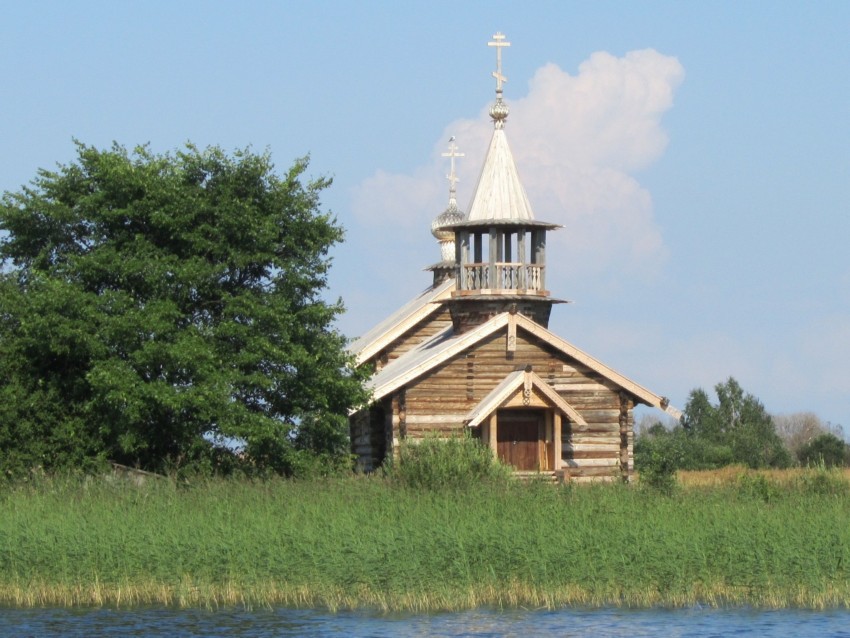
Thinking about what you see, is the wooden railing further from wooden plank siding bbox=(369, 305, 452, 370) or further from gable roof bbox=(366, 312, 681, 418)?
wooden plank siding bbox=(369, 305, 452, 370)

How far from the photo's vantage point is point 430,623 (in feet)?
70.9

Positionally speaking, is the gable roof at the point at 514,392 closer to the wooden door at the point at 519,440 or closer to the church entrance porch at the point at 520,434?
the church entrance porch at the point at 520,434

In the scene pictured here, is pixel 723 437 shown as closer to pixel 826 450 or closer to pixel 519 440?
pixel 826 450

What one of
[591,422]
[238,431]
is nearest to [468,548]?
[238,431]

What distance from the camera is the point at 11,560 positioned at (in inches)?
952

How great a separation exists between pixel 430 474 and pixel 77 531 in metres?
Answer: 8.24

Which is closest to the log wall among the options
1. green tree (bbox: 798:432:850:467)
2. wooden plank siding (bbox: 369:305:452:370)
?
wooden plank siding (bbox: 369:305:452:370)

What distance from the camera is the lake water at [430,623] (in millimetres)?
20922

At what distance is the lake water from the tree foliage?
28809mm

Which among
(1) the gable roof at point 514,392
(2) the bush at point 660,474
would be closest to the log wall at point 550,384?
(1) the gable roof at point 514,392

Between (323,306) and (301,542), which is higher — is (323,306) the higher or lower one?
the higher one

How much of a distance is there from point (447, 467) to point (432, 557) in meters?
7.87

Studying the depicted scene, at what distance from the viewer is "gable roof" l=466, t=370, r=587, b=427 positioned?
36.4 meters

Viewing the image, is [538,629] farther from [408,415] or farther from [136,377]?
[408,415]
